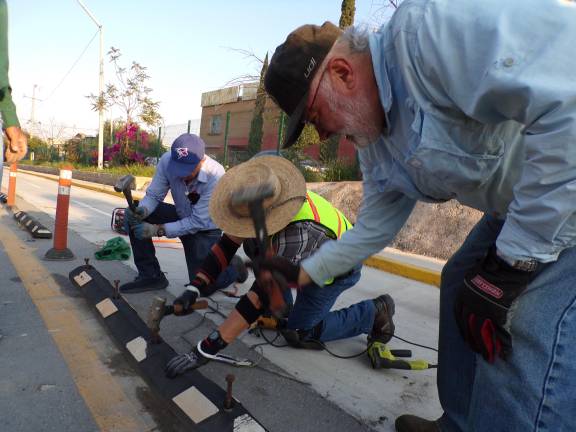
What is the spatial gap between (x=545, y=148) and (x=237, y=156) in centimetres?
1293

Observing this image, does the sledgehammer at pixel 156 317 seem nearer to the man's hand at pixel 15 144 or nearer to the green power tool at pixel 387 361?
the green power tool at pixel 387 361

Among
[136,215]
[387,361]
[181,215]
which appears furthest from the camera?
[181,215]

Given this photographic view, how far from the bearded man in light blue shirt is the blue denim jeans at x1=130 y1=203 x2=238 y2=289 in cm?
193

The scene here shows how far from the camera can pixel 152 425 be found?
1.67 meters

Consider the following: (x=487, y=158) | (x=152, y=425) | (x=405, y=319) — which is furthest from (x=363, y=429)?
(x=405, y=319)

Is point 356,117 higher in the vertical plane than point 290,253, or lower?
higher

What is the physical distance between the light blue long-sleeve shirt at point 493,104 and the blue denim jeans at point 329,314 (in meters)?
1.13

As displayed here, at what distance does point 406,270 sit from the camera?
454 centimetres

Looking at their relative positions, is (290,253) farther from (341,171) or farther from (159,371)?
(341,171)

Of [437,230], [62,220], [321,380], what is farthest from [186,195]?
[437,230]

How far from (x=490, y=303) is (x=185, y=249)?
2642 millimetres

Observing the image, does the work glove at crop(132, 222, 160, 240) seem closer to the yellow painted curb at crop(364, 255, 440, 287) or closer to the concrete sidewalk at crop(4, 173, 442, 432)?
the concrete sidewalk at crop(4, 173, 442, 432)

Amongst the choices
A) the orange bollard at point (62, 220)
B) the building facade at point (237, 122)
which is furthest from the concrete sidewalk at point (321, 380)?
the building facade at point (237, 122)

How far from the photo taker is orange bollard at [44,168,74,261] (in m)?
3.90
